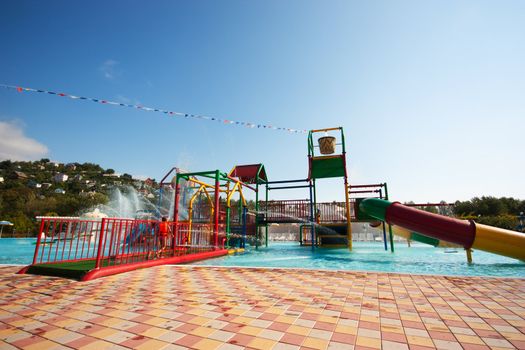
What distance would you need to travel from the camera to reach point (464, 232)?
8180 millimetres

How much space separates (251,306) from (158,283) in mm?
2420

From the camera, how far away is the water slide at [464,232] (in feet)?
25.5

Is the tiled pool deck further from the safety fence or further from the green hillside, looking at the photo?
the green hillside

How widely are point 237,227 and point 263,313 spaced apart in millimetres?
13164

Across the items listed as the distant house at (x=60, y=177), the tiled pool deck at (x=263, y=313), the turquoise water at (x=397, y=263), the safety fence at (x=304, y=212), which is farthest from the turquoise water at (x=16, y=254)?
the distant house at (x=60, y=177)

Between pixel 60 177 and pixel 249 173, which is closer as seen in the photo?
pixel 249 173

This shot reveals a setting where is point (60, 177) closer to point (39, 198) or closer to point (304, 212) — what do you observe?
point (39, 198)

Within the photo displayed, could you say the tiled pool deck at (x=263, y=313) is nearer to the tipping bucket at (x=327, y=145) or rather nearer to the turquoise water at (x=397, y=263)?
the turquoise water at (x=397, y=263)

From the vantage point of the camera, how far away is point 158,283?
15.8 ft

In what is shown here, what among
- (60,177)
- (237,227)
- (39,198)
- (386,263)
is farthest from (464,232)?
(60,177)

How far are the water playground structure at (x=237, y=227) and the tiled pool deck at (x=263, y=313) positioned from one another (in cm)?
123

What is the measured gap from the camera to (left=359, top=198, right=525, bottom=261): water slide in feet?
25.5

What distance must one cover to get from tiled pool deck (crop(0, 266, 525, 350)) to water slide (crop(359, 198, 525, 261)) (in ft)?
11.9

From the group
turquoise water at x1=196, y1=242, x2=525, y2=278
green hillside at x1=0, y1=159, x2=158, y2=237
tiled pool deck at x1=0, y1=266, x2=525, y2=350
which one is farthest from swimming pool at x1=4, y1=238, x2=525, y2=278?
green hillside at x1=0, y1=159, x2=158, y2=237
